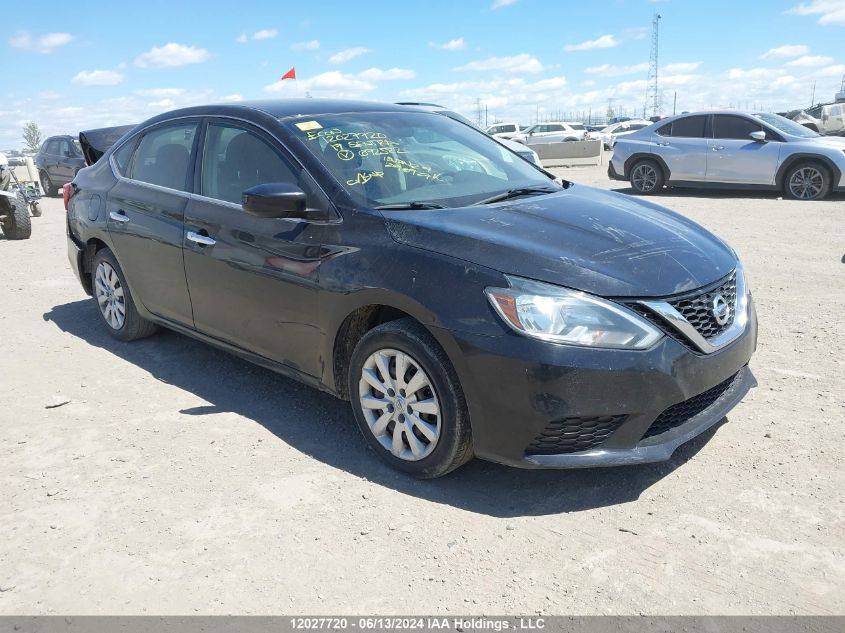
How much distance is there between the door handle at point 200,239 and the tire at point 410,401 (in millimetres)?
1286

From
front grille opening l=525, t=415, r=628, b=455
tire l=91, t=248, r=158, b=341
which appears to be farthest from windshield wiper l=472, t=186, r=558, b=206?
tire l=91, t=248, r=158, b=341

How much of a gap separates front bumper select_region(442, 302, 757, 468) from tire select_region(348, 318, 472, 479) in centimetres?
10

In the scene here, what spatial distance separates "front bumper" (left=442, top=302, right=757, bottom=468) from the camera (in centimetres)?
287

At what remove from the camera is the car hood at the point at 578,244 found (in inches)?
118

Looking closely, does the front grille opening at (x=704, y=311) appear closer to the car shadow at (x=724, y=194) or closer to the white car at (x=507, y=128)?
the car shadow at (x=724, y=194)

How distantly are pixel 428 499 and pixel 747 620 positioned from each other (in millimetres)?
1369

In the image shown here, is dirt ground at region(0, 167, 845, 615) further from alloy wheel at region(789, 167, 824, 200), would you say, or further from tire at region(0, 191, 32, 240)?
alloy wheel at region(789, 167, 824, 200)

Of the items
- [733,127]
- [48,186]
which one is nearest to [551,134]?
[733,127]

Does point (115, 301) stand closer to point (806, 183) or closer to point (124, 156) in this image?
point (124, 156)

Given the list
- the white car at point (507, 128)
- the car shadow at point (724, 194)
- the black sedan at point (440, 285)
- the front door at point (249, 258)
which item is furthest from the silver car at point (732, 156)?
the white car at point (507, 128)

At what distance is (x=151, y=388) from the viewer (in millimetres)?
4711

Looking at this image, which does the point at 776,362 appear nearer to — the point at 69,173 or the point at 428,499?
the point at 428,499

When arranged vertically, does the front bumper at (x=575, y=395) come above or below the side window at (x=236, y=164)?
below

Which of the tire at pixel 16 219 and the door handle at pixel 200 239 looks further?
the tire at pixel 16 219
